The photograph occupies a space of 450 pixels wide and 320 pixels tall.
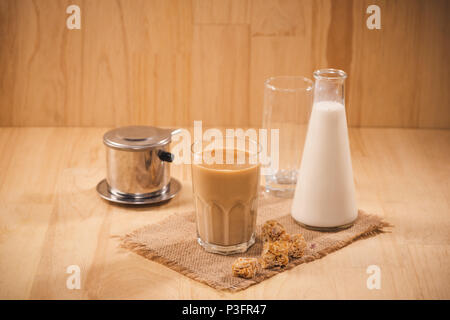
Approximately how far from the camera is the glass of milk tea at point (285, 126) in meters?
1.12

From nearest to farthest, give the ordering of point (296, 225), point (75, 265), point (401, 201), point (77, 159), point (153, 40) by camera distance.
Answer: point (75, 265)
point (296, 225)
point (401, 201)
point (77, 159)
point (153, 40)

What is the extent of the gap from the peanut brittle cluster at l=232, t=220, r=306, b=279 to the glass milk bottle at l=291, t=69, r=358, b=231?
7 centimetres

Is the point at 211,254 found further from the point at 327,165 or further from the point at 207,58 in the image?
the point at 207,58

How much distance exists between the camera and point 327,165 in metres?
0.98

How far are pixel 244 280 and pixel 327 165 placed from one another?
243 mm

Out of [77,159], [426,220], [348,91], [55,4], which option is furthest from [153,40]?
[426,220]

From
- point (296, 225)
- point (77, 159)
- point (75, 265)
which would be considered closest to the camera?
point (75, 265)

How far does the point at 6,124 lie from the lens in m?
1.48

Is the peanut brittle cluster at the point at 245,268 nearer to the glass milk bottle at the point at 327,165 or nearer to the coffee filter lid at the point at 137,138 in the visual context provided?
the glass milk bottle at the point at 327,165

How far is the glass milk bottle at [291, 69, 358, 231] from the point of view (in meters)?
0.96

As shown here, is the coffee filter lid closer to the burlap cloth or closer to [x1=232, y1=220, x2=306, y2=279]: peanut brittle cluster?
the burlap cloth

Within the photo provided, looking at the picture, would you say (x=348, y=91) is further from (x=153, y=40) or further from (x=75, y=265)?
(x=75, y=265)

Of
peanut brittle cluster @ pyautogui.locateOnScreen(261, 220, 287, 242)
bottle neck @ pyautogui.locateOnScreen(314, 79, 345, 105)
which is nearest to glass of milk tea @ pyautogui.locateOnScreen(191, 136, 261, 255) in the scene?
peanut brittle cluster @ pyautogui.locateOnScreen(261, 220, 287, 242)

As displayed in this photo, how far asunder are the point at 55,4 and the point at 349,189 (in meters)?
0.82
